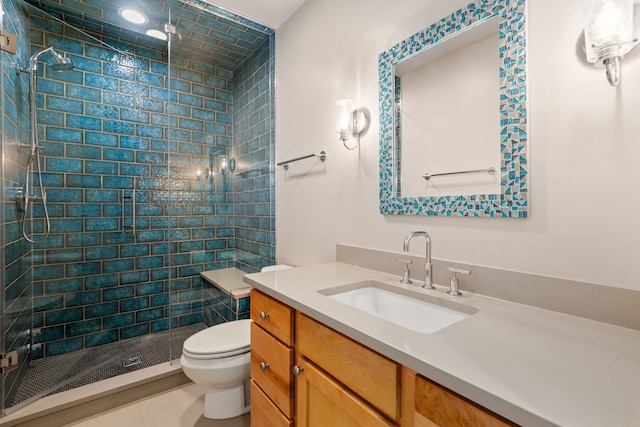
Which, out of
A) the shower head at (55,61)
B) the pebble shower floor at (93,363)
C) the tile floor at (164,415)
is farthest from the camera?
the shower head at (55,61)

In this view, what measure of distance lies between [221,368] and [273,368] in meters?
0.53

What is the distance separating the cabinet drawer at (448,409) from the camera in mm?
532

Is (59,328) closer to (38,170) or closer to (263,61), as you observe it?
(38,170)

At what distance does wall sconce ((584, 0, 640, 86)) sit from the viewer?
0.76 m

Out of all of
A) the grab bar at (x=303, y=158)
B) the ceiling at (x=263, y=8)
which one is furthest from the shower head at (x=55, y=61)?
the grab bar at (x=303, y=158)

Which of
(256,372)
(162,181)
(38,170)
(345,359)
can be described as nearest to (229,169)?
Answer: (162,181)

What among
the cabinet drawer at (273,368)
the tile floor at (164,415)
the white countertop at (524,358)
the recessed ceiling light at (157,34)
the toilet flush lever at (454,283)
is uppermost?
the recessed ceiling light at (157,34)

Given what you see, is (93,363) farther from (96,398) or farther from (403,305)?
(403,305)

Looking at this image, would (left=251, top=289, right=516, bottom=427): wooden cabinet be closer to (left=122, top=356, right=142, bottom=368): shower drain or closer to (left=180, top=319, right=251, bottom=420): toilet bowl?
(left=180, top=319, right=251, bottom=420): toilet bowl

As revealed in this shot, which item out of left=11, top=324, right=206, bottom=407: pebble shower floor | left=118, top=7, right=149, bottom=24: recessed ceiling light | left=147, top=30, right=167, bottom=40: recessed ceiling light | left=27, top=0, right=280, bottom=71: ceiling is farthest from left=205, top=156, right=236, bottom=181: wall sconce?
left=11, top=324, right=206, bottom=407: pebble shower floor

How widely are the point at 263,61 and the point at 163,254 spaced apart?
192 centimetres

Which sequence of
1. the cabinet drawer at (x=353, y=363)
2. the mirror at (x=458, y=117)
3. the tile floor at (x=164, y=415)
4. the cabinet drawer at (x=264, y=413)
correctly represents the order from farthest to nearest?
the tile floor at (x=164, y=415), the cabinet drawer at (x=264, y=413), the mirror at (x=458, y=117), the cabinet drawer at (x=353, y=363)

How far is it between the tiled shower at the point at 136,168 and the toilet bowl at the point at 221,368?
33.2 inches

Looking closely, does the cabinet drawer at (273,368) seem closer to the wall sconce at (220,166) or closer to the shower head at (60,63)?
the wall sconce at (220,166)
